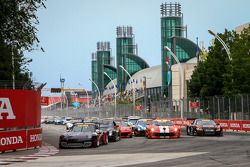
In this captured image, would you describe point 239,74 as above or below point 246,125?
above

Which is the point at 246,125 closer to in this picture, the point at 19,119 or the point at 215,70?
the point at 215,70

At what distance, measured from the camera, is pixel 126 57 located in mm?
162500

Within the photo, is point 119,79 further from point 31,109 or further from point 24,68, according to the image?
point 31,109

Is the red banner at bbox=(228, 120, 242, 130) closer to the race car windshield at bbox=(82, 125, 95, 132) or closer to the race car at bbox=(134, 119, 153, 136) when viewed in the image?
the race car at bbox=(134, 119, 153, 136)

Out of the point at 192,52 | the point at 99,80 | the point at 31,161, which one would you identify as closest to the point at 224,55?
the point at 31,161

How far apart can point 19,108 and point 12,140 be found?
1.52 meters

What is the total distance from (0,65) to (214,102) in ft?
85.8

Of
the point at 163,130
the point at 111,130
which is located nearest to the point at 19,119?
the point at 111,130

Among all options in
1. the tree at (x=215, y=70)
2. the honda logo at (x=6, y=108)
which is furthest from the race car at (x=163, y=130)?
the tree at (x=215, y=70)

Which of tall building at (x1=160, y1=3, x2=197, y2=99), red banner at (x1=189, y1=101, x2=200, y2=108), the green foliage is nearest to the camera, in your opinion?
the green foliage

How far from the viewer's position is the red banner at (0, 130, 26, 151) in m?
22.5

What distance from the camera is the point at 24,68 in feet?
121

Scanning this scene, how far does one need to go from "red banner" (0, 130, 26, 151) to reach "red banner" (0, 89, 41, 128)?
0.34 metres

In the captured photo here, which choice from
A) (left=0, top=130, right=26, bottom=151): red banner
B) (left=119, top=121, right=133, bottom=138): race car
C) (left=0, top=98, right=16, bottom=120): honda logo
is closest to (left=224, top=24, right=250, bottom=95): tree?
(left=119, top=121, right=133, bottom=138): race car
